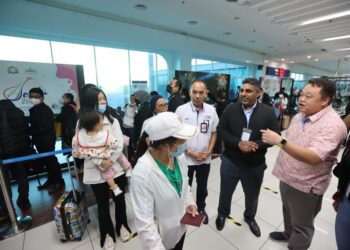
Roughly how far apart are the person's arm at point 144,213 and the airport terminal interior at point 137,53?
118 cm

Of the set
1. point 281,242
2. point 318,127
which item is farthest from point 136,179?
point 281,242

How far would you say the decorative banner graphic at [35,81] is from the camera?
10.4ft

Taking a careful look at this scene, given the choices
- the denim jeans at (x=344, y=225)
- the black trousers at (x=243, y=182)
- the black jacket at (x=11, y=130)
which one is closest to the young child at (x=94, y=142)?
the black trousers at (x=243, y=182)

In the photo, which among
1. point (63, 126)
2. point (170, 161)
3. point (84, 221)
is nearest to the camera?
point (170, 161)

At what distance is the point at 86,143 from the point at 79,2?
3523mm

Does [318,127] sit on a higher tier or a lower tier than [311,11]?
lower

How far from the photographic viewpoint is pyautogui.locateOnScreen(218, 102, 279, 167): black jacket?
1740 mm

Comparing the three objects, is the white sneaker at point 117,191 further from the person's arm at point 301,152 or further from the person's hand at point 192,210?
the person's arm at point 301,152

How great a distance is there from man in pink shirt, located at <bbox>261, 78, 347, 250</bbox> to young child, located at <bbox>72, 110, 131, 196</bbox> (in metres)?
1.36

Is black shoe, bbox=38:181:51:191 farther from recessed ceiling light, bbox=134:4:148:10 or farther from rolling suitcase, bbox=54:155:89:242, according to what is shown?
recessed ceiling light, bbox=134:4:148:10

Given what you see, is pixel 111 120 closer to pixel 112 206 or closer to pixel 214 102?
pixel 112 206

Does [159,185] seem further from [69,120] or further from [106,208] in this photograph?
[69,120]

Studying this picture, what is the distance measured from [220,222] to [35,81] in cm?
404

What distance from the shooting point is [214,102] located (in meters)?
6.16
